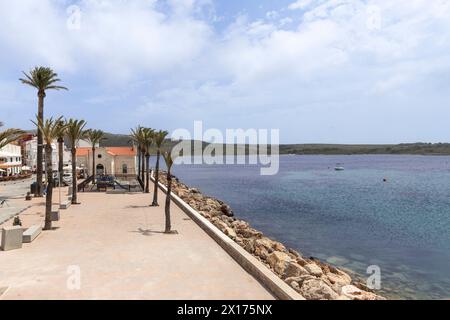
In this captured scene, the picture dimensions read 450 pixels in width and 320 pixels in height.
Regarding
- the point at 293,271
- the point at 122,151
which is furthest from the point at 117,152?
the point at 293,271

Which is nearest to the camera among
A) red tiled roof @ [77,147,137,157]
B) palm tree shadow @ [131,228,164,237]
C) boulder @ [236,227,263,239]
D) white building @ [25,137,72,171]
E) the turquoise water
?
palm tree shadow @ [131,228,164,237]

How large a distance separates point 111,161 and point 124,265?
54.3m

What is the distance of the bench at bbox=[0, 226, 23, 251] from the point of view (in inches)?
588

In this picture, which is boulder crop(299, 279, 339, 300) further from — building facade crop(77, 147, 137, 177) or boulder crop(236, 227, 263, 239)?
building facade crop(77, 147, 137, 177)

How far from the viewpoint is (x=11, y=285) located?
430 inches

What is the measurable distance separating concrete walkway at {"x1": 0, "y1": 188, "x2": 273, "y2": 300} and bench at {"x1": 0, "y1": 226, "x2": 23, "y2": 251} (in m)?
0.40

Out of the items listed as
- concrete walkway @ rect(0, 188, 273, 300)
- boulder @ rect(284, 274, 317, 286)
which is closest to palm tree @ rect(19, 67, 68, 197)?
concrete walkway @ rect(0, 188, 273, 300)

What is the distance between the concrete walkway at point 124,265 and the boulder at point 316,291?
3.86 ft

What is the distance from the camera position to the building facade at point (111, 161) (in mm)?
64188

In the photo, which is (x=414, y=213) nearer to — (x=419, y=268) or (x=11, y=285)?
(x=419, y=268)

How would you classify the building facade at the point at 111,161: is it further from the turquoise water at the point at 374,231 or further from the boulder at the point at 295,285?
the boulder at the point at 295,285
